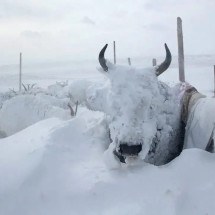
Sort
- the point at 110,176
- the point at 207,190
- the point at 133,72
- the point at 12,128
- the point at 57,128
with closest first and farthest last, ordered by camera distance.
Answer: the point at 207,190 → the point at 110,176 → the point at 133,72 → the point at 57,128 → the point at 12,128

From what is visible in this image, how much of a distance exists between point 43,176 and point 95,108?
5.69ft

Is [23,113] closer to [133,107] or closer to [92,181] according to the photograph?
[133,107]

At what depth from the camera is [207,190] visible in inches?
165

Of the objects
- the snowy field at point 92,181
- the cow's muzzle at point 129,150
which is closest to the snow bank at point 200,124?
the snowy field at point 92,181

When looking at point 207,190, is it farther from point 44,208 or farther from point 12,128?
point 12,128

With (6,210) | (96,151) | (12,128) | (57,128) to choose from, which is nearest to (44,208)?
(6,210)

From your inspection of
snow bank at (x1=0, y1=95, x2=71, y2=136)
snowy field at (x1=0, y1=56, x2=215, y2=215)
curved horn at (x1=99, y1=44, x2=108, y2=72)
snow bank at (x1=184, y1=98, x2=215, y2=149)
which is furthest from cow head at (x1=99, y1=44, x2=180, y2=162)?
snow bank at (x1=0, y1=95, x2=71, y2=136)

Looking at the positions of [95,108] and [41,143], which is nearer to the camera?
[41,143]

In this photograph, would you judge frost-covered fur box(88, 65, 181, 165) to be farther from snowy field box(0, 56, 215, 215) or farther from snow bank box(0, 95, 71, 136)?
snow bank box(0, 95, 71, 136)

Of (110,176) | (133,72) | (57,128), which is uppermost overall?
(133,72)

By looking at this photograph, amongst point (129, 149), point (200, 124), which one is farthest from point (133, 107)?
point (200, 124)

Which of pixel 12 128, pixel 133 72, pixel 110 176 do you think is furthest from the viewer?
pixel 12 128

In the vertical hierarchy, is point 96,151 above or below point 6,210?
above

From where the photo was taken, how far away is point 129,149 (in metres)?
4.82
